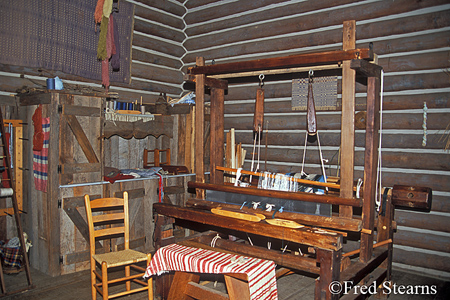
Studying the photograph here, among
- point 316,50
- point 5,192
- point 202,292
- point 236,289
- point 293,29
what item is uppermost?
point 293,29

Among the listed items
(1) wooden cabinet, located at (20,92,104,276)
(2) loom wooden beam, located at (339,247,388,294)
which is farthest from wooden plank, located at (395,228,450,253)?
(1) wooden cabinet, located at (20,92,104,276)

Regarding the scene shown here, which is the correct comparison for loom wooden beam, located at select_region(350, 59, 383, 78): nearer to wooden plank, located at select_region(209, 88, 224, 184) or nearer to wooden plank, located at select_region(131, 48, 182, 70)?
wooden plank, located at select_region(209, 88, 224, 184)

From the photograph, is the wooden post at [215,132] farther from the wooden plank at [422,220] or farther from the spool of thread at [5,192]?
the wooden plank at [422,220]

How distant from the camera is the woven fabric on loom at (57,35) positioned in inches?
208

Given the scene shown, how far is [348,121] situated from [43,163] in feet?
12.7

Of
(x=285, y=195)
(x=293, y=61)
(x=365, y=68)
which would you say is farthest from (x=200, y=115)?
(x=365, y=68)

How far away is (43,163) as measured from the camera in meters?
5.05

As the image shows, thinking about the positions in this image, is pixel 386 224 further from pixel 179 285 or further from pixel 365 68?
pixel 179 285

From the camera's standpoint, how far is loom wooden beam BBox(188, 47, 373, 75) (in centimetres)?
355

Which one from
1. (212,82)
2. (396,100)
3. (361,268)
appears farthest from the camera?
(396,100)

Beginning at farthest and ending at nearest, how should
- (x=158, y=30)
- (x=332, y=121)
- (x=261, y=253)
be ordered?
(x=158, y=30), (x=332, y=121), (x=261, y=253)

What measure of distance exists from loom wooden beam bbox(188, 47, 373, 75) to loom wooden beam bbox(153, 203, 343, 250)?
5.31 ft

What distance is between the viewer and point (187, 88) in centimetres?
793

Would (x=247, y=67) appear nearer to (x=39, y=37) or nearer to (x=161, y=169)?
(x=161, y=169)
